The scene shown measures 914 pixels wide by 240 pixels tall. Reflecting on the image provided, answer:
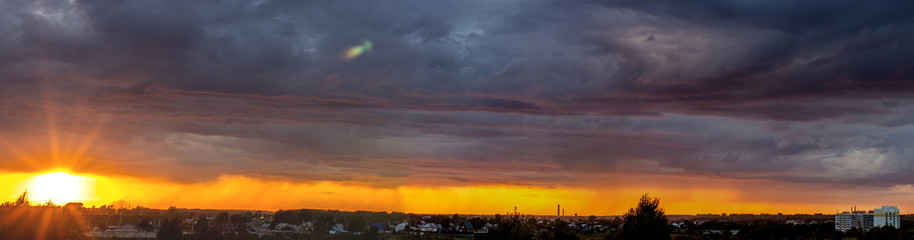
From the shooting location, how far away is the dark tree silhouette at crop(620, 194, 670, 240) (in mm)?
48219

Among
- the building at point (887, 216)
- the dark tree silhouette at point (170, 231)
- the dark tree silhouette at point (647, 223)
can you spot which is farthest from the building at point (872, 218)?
the dark tree silhouette at point (170, 231)

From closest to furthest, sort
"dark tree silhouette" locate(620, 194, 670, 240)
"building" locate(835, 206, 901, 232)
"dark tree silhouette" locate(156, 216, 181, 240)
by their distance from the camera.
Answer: "dark tree silhouette" locate(620, 194, 670, 240) → "dark tree silhouette" locate(156, 216, 181, 240) → "building" locate(835, 206, 901, 232)

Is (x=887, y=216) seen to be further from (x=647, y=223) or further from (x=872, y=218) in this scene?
(x=647, y=223)

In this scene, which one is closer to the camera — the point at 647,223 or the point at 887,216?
the point at 647,223

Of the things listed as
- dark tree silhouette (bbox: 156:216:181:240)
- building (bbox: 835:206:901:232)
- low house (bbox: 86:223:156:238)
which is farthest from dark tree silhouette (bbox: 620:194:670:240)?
building (bbox: 835:206:901:232)

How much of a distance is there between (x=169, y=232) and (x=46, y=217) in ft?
69.8

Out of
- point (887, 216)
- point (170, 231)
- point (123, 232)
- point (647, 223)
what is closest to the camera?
point (647, 223)

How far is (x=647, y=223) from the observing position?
4812cm

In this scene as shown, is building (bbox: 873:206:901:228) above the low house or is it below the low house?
above

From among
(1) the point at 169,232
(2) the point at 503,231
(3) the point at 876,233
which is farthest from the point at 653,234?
(1) the point at 169,232

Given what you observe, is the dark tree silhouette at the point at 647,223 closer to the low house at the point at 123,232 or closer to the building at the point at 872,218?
the low house at the point at 123,232

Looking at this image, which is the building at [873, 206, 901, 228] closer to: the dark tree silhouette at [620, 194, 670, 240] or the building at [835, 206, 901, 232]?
the building at [835, 206, 901, 232]

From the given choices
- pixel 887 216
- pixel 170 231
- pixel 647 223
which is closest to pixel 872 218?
pixel 887 216

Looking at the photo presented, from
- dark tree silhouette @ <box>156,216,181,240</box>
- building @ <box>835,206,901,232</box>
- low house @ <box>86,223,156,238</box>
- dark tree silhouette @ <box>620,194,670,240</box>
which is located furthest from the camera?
building @ <box>835,206,901,232</box>
